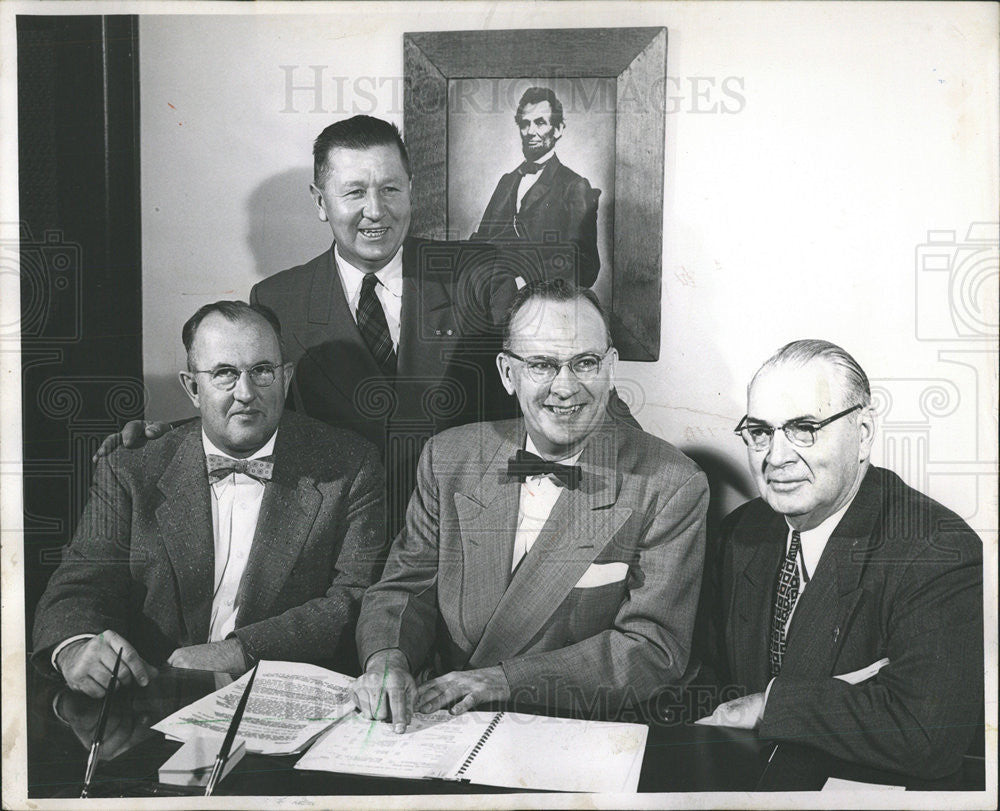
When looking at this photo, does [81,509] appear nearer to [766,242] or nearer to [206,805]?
[206,805]

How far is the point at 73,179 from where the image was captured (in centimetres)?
261

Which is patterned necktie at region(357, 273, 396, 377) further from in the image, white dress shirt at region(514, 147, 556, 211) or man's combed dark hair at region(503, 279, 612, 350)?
white dress shirt at region(514, 147, 556, 211)

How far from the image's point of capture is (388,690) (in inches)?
99.2

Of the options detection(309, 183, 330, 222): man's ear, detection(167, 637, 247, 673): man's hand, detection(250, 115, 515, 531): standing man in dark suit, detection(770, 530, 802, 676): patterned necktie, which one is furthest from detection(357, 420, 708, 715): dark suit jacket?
detection(309, 183, 330, 222): man's ear

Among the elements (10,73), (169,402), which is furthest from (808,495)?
(10,73)

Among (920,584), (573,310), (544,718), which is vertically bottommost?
(544,718)

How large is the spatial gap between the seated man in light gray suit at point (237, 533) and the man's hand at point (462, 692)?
218 millimetres

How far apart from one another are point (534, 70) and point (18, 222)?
1.41 m

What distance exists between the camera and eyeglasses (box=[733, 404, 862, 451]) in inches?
100

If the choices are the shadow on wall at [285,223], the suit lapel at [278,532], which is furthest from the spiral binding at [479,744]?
the shadow on wall at [285,223]

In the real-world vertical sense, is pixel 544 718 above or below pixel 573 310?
below

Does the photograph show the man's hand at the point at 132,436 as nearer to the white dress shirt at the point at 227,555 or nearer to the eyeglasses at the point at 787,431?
the white dress shirt at the point at 227,555

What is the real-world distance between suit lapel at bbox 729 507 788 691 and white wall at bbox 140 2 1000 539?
0.42 ft

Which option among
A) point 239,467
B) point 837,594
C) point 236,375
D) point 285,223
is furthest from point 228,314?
point 837,594
